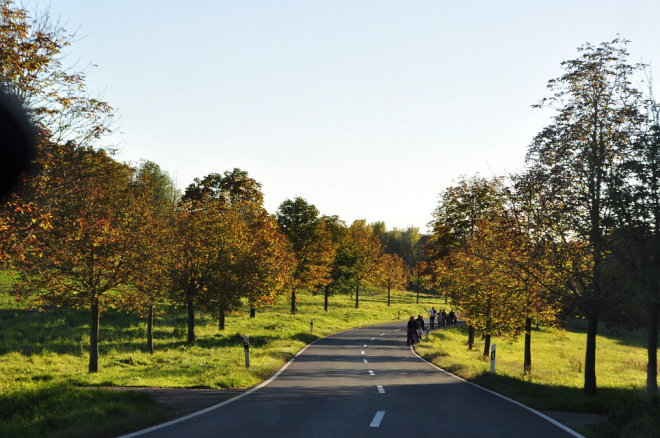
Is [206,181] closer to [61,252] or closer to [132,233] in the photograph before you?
[132,233]

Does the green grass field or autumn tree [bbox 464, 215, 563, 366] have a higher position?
autumn tree [bbox 464, 215, 563, 366]

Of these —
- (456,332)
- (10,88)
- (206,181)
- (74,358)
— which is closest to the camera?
(10,88)

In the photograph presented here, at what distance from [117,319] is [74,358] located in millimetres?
12884

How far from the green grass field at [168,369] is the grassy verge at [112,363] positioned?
4 centimetres

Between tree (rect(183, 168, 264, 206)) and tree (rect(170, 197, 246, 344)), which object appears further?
tree (rect(183, 168, 264, 206))

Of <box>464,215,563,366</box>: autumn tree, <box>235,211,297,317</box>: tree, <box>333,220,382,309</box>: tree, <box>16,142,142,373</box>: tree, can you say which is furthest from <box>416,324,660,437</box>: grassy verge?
<box>333,220,382,309</box>: tree

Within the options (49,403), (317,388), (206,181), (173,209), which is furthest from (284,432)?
(206,181)

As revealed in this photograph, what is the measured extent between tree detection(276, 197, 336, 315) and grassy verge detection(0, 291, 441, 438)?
661cm

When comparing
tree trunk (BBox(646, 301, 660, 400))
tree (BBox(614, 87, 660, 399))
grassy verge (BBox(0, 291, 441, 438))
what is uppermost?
tree (BBox(614, 87, 660, 399))

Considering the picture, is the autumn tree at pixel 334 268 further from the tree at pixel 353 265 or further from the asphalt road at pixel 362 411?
the asphalt road at pixel 362 411

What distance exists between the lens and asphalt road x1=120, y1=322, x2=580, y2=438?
9617 mm

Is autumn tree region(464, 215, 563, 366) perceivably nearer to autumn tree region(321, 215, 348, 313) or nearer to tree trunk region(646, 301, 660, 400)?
tree trunk region(646, 301, 660, 400)

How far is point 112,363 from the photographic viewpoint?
21719 mm

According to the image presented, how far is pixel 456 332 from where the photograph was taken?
5069 cm
